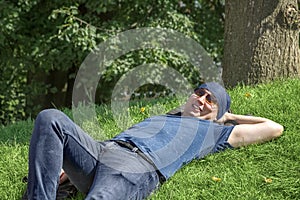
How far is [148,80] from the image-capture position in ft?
32.8

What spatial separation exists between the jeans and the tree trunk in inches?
115

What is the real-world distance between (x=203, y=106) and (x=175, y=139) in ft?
1.51

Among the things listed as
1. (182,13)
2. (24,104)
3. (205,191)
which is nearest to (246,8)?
(205,191)

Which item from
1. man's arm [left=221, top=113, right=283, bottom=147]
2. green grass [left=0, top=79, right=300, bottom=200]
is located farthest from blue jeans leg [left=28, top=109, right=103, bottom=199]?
man's arm [left=221, top=113, right=283, bottom=147]

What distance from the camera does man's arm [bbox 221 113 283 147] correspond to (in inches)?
179

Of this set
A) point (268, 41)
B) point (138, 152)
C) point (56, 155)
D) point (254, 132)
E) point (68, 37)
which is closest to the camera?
point (56, 155)

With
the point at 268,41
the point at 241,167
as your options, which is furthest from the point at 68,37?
the point at 241,167

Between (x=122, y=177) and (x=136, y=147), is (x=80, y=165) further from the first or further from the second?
(x=136, y=147)

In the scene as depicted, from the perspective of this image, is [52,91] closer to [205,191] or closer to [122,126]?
[122,126]

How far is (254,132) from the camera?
15.0ft

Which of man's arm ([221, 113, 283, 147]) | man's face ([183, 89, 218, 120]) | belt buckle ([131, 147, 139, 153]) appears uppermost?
man's face ([183, 89, 218, 120])

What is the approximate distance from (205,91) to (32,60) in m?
6.80

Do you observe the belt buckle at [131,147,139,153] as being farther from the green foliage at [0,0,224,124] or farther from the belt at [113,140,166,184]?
the green foliage at [0,0,224,124]

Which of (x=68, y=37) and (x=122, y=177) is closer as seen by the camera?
(x=122, y=177)
